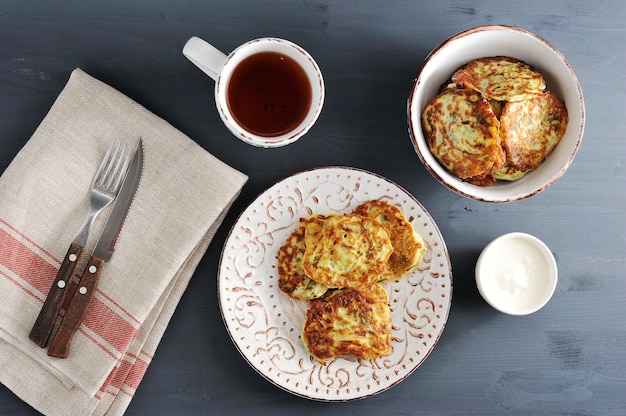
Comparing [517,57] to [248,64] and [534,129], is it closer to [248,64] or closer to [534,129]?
[534,129]

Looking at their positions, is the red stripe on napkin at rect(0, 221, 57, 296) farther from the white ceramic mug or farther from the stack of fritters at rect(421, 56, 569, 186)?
the stack of fritters at rect(421, 56, 569, 186)

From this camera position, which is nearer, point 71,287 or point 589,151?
point 71,287

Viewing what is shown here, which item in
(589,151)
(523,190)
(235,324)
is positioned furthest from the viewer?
(589,151)

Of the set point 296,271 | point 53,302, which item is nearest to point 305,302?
point 296,271

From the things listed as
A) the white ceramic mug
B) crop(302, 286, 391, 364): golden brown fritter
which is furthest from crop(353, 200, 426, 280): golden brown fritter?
the white ceramic mug

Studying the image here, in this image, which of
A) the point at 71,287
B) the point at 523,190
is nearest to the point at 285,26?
the point at 523,190

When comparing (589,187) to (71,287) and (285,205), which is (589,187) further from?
(71,287)
